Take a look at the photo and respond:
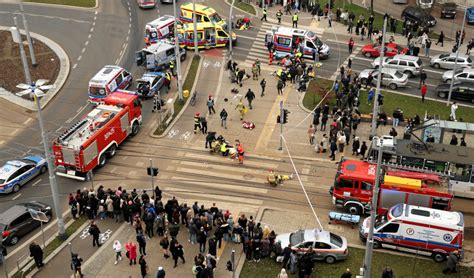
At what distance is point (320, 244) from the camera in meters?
29.7

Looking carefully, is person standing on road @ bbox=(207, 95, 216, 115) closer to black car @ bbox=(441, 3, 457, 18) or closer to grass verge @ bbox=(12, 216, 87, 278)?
grass verge @ bbox=(12, 216, 87, 278)

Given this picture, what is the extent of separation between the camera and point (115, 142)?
40.4 meters

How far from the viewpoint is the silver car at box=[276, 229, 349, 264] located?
29703 mm

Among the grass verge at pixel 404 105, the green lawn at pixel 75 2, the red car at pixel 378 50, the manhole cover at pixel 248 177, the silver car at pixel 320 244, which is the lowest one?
the manhole cover at pixel 248 177

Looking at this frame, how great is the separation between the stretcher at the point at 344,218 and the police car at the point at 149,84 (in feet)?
65.8

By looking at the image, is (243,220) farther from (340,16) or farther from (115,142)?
(340,16)

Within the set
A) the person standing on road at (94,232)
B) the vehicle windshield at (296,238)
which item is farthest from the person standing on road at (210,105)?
the vehicle windshield at (296,238)

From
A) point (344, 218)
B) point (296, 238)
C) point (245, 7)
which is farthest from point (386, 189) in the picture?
point (245, 7)

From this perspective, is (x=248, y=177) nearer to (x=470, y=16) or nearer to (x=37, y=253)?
(x=37, y=253)

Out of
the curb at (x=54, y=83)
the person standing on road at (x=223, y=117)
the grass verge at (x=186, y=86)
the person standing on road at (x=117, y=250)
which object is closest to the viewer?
the person standing on road at (x=117, y=250)

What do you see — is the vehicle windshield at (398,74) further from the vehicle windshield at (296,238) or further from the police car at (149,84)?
the vehicle windshield at (296,238)

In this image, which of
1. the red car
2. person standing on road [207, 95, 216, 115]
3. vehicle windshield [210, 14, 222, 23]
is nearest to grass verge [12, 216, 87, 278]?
person standing on road [207, 95, 216, 115]

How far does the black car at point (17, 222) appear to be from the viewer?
32344 millimetres

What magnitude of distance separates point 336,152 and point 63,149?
1727cm
